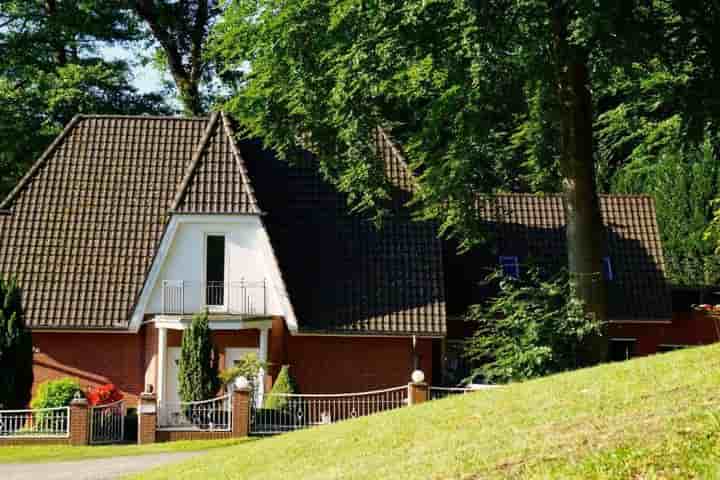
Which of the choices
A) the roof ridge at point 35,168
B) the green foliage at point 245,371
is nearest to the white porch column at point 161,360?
the green foliage at point 245,371

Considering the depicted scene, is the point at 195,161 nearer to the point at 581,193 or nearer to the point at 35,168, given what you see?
the point at 35,168

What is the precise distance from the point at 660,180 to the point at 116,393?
79.8 ft

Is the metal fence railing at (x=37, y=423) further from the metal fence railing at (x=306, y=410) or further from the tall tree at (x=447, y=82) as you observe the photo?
the tall tree at (x=447, y=82)

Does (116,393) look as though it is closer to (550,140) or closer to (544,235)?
(550,140)

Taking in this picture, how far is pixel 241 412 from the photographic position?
2400 cm

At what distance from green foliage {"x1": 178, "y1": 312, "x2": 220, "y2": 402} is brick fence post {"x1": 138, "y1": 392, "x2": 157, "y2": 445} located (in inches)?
80.3

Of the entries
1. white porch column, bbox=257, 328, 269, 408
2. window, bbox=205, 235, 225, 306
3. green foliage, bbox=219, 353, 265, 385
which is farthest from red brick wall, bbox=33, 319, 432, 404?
green foliage, bbox=219, 353, 265, 385

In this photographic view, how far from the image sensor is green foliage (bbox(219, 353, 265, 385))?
1051 inches

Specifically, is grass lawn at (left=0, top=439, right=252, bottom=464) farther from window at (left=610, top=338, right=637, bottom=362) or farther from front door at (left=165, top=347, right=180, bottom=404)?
window at (left=610, top=338, right=637, bottom=362)

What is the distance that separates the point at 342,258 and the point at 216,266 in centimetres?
337

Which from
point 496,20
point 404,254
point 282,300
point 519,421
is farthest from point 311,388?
point 519,421

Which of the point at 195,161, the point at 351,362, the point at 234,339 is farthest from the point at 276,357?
the point at 195,161

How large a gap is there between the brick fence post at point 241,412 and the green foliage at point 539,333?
4887 millimetres

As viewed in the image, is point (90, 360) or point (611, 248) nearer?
point (90, 360)
